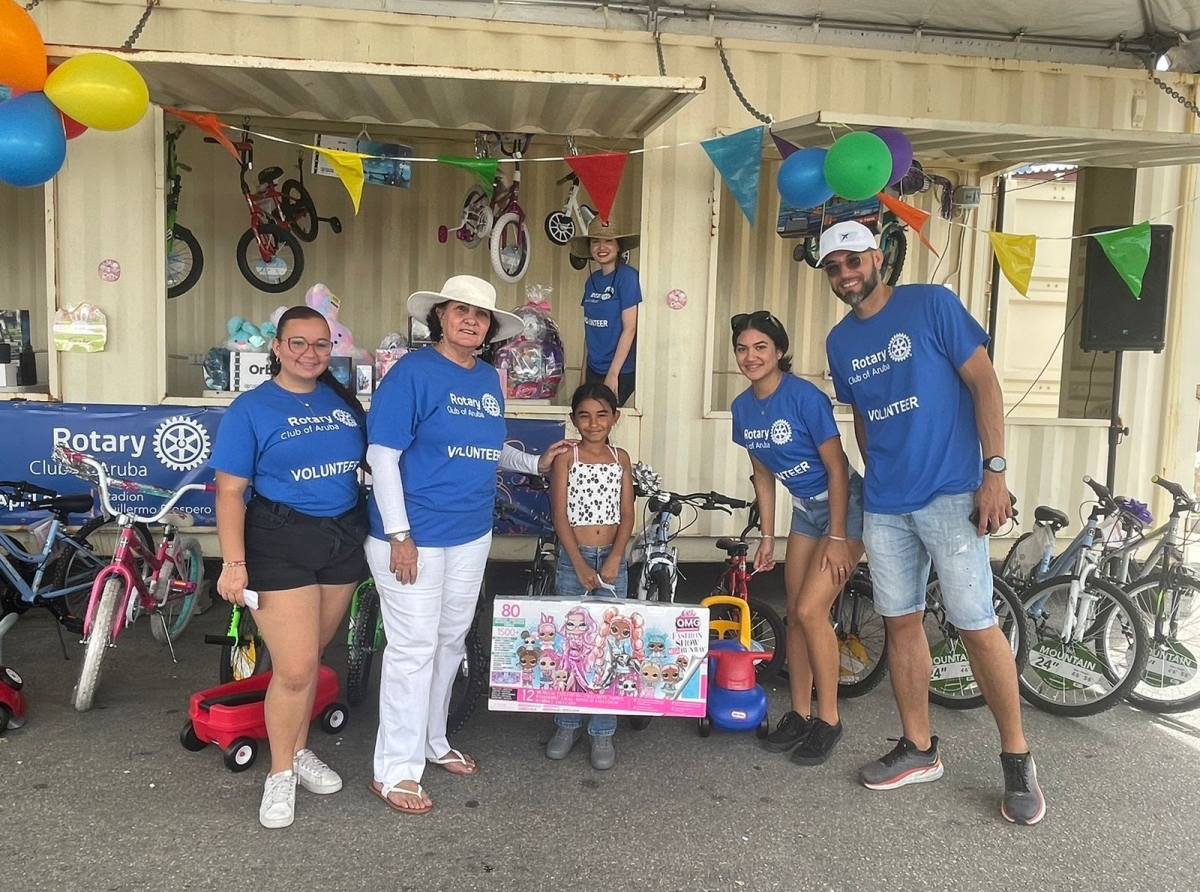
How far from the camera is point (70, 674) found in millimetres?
4312

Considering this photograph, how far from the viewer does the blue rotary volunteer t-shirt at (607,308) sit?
208 inches

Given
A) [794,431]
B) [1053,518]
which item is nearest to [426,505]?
[794,431]

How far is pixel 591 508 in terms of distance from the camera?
368 cm

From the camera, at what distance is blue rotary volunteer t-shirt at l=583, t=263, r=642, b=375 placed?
5289mm

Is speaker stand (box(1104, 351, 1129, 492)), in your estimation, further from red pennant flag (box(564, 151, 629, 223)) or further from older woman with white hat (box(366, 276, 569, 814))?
older woman with white hat (box(366, 276, 569, 814))

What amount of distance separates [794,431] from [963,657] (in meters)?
1.59

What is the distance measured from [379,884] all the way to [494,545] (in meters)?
2.85

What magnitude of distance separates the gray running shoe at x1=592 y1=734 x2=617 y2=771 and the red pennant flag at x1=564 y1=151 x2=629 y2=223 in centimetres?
275

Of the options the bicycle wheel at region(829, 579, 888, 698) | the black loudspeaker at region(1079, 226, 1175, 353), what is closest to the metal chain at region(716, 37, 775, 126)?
the black loudspeaker at region(1079, 226, 1175, 353)

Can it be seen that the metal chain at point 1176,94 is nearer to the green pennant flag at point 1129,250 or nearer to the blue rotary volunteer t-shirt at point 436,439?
the green pennant flag at point 1129,250

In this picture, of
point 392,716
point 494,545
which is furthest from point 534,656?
point 494,545

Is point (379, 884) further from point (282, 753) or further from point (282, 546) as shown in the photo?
point (282, 546)

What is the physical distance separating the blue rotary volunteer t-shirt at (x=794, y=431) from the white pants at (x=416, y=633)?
1.19 metres

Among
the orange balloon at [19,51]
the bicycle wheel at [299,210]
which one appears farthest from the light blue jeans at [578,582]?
the bicycle wheel at [299,210]
